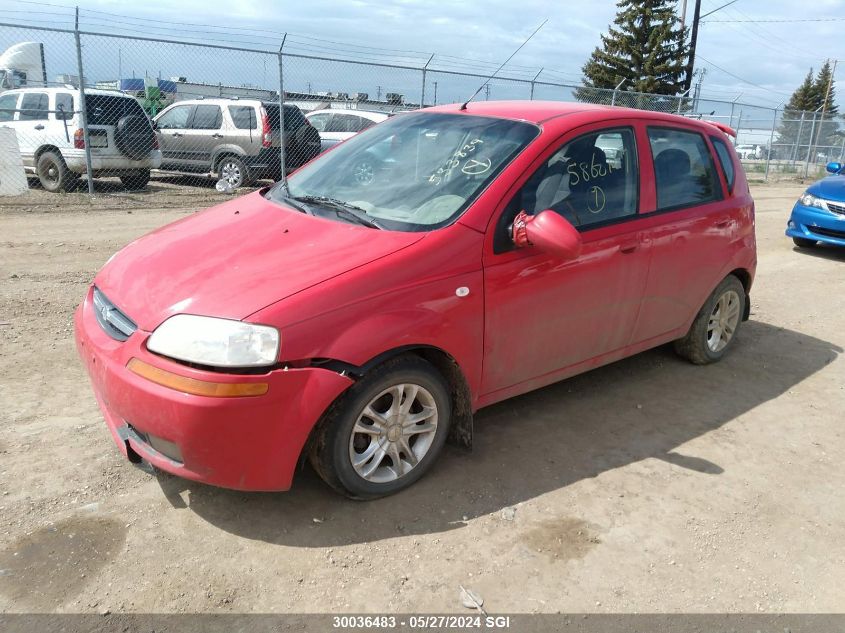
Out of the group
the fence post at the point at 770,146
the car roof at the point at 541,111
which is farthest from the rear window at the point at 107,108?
the fence post at the point at 770,146

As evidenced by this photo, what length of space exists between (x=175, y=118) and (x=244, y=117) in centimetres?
173

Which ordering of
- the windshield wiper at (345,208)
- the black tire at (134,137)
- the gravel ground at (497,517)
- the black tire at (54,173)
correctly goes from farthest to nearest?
the black tire at (134,137), the black tire at (54,173), the windshield wiper at (345,208), the gravel ground at (497,517)

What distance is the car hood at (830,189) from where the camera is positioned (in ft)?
29.3

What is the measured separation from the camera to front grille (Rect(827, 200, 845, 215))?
883 cm

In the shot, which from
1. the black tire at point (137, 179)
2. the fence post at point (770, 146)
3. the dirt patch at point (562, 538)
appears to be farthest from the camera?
the fence post at point (770, 146)

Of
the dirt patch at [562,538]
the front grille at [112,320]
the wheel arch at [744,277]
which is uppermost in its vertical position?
the front grille at [112,320]

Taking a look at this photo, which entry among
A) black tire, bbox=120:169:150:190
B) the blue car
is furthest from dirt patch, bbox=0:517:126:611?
black tire, bbox=120:169:150:190

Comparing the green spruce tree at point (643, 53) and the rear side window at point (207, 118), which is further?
the green spruce tree at point (643, 53)

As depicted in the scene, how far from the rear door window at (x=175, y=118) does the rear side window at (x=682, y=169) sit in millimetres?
10901

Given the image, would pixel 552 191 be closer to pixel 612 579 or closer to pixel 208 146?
pixel 612 579

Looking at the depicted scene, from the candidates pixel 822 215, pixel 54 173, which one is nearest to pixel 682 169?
pixel 822 215

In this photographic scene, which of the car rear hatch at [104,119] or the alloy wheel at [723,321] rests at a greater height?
the car rear hatch at [104,119]

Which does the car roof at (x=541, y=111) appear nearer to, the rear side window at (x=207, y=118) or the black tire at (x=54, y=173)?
the black tire at (x=54, y=173)

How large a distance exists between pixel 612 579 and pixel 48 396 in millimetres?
3198
